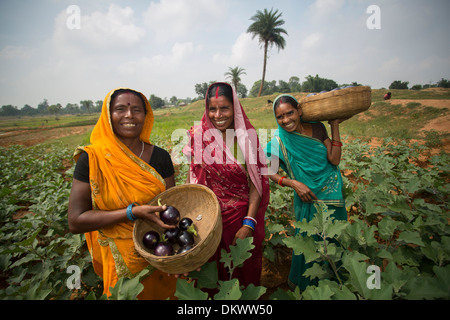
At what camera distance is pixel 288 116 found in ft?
7.15

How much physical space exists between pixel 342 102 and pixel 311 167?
0.80 meters

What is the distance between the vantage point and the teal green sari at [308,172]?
228 cm

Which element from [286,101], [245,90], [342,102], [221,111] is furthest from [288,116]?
[245,90]

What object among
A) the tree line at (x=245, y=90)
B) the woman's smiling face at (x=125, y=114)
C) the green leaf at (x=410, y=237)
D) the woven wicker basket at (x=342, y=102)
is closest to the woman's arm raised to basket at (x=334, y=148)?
the woven wicker basket at (x=342, y=102)

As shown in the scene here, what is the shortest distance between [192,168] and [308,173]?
4.45 ft

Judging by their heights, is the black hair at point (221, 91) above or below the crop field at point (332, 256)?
above

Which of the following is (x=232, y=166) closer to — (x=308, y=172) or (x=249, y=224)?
(x=249, y=224)

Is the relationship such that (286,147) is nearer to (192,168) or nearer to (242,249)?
(192,168)

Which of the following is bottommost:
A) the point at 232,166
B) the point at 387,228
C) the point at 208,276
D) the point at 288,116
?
the point at 208,276

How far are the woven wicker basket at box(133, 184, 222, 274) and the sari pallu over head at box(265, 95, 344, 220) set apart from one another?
47.4 inches

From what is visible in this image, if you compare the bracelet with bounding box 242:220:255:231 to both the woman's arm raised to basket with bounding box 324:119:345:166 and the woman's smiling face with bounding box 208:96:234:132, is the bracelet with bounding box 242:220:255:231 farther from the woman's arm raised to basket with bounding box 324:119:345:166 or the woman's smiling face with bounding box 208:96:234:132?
Answer: the woman's arm raised to basket with bounding box 324:119:345:166

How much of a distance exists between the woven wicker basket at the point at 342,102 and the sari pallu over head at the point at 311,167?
1.24ft

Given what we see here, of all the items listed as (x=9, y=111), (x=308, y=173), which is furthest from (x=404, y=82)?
(x=9, y=111)

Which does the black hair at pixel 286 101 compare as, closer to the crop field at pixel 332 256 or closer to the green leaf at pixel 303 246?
the crop field at pixel 332 256
